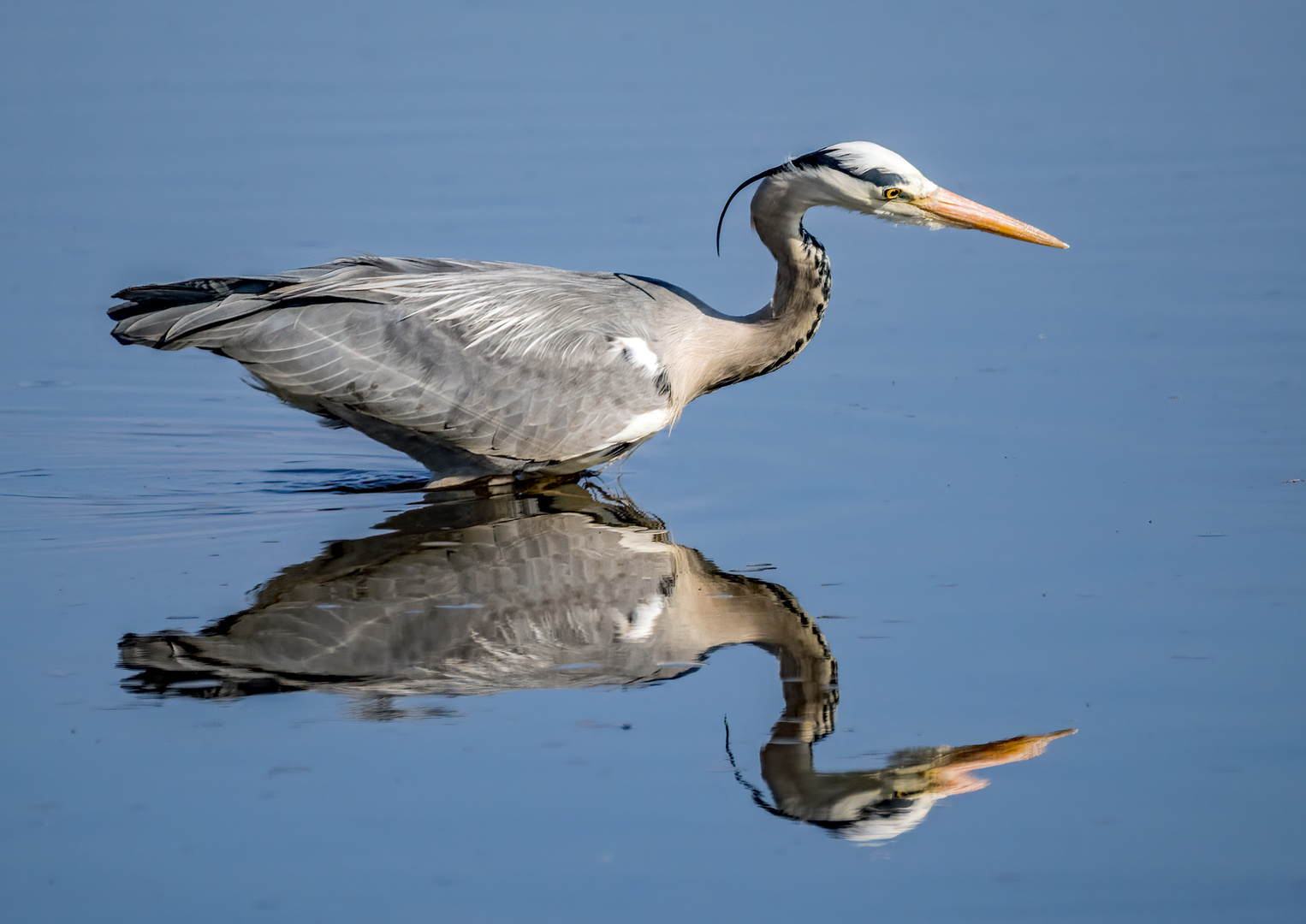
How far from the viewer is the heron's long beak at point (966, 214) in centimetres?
797

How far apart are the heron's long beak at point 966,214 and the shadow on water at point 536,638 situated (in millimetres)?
2265

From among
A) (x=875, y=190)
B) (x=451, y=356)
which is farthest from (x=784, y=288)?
(x=451, y=356)

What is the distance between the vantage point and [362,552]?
7008 mm

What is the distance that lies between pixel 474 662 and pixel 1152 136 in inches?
341

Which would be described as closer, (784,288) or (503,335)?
(503,335)

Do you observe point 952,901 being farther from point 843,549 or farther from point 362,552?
point 362,552

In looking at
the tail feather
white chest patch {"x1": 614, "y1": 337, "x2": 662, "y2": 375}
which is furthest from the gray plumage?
the tail feather

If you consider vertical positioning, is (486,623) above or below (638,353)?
below

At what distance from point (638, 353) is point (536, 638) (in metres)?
2.04

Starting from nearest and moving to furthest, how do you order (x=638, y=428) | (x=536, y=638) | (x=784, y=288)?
(x=536, y=638), (x=638, y=428), (x=784, y=288)

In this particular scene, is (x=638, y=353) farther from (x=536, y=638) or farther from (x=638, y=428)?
(x=536, y=638)

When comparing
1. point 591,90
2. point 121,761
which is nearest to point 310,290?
point 121,761

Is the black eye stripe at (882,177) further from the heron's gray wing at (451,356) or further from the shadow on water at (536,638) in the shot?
the shadow on water at (536,638)

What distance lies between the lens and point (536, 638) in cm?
611
